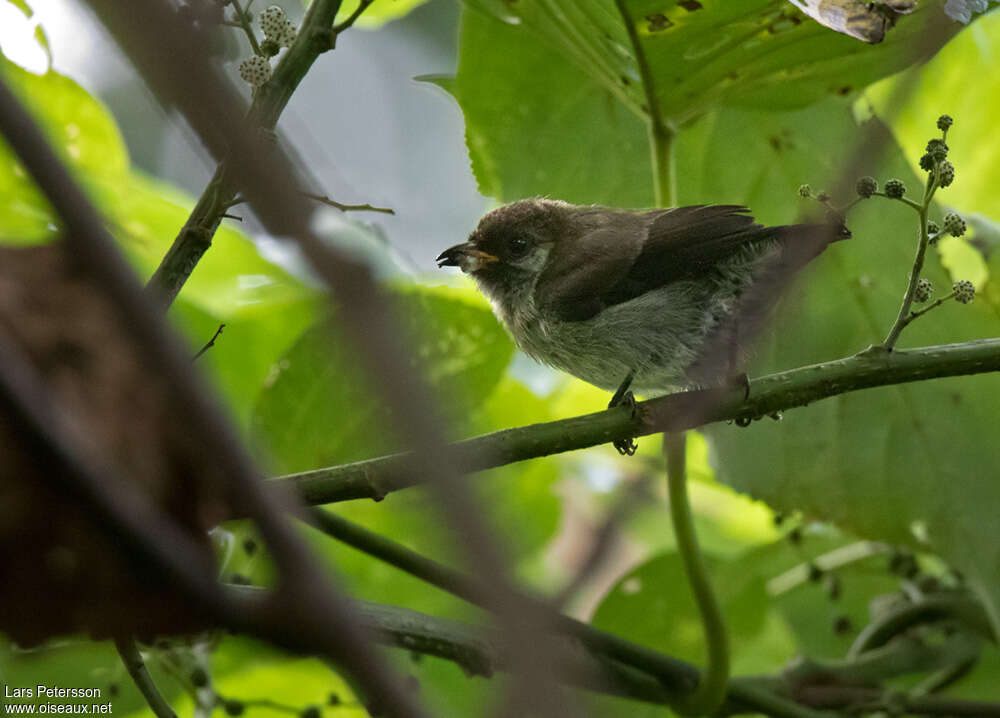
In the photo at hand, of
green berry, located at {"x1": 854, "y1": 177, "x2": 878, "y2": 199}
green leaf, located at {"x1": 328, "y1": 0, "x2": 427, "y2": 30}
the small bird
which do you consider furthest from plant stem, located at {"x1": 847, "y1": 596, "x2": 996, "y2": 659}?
green leaf, located at {"x1": 328, "y1": 0, "x2": 427, "y2": 30}

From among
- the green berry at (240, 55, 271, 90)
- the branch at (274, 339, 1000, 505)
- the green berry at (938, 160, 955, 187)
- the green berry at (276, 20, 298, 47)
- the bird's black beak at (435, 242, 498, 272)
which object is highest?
the green berry at (276, 20, 298, 47)

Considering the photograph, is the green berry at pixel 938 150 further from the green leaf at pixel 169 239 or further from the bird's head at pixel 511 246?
the bird's head at pixel 511 246

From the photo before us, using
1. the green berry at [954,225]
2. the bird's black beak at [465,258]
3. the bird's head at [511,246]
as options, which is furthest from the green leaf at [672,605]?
the bird's black beak at [465,258]

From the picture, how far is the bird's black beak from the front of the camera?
11.0ft

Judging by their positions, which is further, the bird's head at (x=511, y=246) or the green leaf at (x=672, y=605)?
the bird's head at (x=511, y=246)

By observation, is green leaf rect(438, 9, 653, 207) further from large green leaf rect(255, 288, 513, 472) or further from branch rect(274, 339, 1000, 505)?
branch rect(274, 339, 1000, 505)

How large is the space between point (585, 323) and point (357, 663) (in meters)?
2.47

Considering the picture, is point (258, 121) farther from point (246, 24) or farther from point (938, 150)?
point (938, 150)

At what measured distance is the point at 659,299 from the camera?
2834mm

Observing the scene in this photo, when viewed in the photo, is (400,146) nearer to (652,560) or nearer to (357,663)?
(652,560)

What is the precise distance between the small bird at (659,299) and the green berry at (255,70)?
4.04 ft

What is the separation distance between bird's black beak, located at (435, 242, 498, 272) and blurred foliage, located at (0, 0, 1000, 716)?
0.76 metres

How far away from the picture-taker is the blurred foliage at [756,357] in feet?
7.00

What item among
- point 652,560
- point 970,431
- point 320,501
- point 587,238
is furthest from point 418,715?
point 587,238
